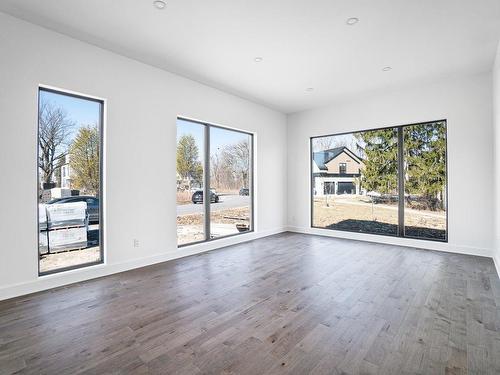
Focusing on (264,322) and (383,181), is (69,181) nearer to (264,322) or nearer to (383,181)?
(264,322)

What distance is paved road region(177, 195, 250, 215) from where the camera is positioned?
15.5 ft

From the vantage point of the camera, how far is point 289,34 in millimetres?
3287

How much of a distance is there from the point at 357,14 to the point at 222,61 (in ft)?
6.27

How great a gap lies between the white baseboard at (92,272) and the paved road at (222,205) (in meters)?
0.61

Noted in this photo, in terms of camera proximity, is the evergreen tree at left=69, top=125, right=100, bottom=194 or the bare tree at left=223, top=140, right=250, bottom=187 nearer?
the evergreen tree at left=69, top=125, right=100, bottom=194

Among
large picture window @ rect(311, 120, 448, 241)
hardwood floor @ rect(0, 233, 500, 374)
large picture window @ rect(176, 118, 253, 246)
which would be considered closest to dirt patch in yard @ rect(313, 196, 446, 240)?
large picture window @ rect(311, 120, 448, 241)

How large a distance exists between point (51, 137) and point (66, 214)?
3.19 feet

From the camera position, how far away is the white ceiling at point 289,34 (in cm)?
277

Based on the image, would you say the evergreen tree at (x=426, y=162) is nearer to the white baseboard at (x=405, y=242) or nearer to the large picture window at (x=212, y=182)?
the white baseboard at (x=405, y=242)

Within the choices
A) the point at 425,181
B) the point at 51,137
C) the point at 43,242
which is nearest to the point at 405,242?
the point at 425,181

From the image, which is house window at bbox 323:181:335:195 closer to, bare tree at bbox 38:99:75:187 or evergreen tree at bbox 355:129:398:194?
evergreen tree at bbox 355:129:398:194

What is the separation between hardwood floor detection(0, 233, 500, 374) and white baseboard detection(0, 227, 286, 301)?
0.59 feet

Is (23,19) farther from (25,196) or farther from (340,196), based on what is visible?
(340,196)

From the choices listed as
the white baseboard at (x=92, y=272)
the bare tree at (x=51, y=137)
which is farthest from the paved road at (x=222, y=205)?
the bare tree at (x=51, y=137)
